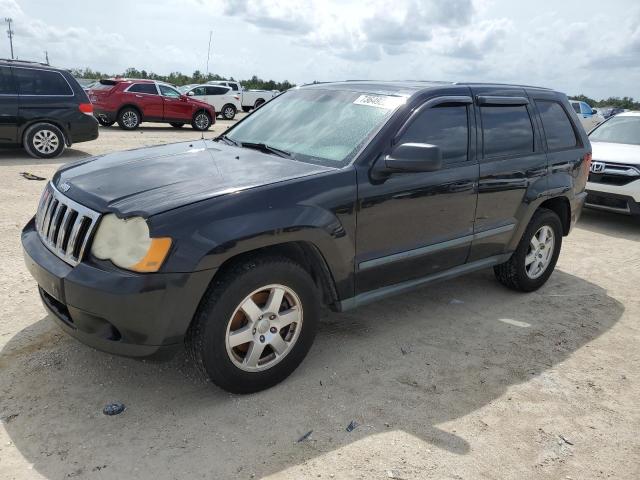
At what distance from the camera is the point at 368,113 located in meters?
3.80

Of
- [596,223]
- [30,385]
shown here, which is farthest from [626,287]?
[30,385]

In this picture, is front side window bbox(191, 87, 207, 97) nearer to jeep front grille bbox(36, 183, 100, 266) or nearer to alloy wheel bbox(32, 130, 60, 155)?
alloy wheel bbox(32, 130, 60, 155)

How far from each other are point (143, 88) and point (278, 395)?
53.4ft

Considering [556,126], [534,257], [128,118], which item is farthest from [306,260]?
[128,118]

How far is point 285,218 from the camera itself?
3047mm

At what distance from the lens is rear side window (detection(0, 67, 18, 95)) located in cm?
1008

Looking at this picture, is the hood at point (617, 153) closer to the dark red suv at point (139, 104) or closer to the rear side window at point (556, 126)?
the rear side window at point (556, 126)

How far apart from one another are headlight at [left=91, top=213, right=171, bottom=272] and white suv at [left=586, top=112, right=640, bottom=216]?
7.06 meters

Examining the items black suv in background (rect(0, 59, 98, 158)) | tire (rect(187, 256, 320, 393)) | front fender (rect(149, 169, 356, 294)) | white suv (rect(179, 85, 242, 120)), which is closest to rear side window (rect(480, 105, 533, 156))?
front fender (rect(149, 169, 356, 294))

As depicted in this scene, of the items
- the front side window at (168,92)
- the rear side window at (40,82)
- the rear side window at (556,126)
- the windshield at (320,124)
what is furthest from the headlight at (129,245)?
the front side window at (168,92)

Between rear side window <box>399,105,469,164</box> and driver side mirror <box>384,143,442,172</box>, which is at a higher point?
rear side window <box>399,105,469,164</box>

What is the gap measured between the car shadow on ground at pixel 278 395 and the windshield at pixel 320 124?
1319 mm

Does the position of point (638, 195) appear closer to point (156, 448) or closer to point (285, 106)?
point (285, 106)

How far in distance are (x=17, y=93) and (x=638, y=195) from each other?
10.2 m
